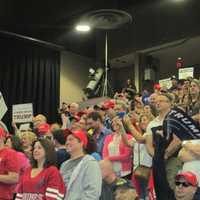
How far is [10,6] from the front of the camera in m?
9.05

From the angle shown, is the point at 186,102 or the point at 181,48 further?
the point at 181,48

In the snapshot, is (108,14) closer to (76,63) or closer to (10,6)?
(10,6)

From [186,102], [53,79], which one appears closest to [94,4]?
[53,79]

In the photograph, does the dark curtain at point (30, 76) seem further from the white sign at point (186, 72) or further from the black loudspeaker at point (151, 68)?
the white sign at point (186, 72)

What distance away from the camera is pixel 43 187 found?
10.8ft

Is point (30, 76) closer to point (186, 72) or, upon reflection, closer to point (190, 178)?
point (186, 72)

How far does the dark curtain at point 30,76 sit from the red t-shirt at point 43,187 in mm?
6826

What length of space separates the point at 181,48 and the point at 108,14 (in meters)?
2.18

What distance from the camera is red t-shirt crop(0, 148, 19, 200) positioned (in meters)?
3.78

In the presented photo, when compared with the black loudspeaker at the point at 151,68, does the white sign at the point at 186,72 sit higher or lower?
lower

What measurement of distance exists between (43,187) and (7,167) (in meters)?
0.60

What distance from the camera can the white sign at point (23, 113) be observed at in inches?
246

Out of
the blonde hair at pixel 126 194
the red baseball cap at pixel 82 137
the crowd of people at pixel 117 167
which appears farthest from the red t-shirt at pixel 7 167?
the blonde hair at pixel 126 194

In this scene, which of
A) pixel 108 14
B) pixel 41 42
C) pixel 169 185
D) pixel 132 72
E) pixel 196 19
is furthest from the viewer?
pixel 132 72
